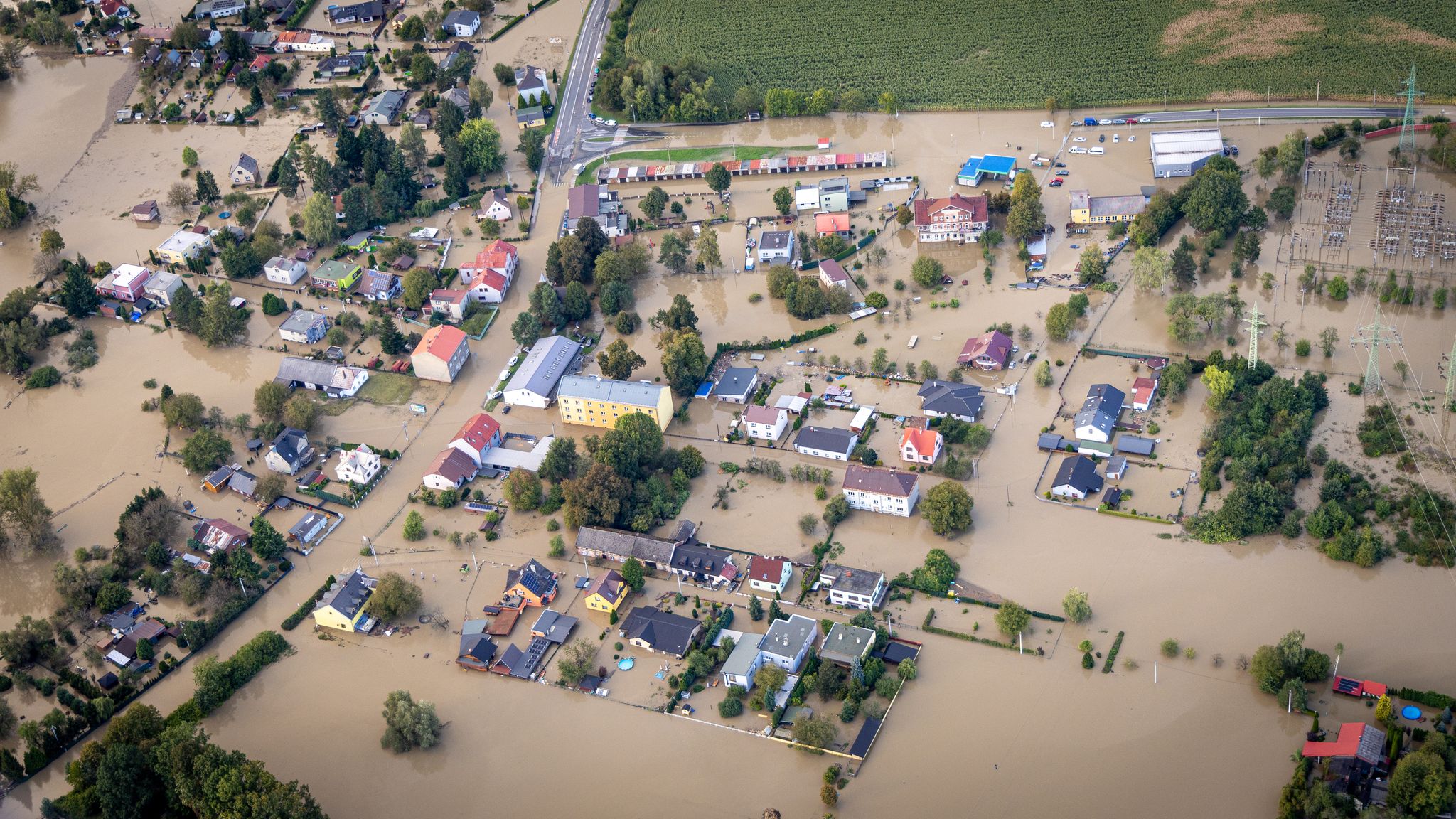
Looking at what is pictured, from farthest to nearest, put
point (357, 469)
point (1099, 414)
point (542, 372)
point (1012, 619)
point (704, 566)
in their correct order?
point (542, 372), point (357, 469), point (1099, 414), point (704, 566), point (1012, 619)

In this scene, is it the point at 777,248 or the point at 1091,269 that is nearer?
the point at 1091,269

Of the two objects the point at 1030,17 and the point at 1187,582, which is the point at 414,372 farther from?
the point at 1030,17

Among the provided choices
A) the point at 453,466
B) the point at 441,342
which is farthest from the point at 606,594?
the point at 441,342

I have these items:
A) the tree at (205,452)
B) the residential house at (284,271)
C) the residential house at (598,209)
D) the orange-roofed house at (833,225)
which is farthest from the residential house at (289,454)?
the orange-roofed house at (833,225)

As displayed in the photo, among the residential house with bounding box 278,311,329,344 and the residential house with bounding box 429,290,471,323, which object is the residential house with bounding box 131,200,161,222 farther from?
the residential house with bounding box 429,290,471,323

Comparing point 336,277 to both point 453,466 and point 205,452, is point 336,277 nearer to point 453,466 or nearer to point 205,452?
point 205,452

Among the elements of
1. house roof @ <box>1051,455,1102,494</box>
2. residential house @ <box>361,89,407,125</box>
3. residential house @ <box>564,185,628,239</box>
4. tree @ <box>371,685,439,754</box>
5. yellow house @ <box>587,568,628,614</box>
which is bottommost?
tree @ <box>371,685,439,754</box>

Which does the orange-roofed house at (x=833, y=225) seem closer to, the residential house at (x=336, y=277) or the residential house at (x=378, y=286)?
the residential house at (x=378, y=286)

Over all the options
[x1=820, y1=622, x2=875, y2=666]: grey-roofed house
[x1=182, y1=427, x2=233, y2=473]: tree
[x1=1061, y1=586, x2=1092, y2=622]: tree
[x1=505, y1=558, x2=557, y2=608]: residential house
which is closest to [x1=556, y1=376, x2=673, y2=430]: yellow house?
[x1=505, y1=558, x2=557, y2=608]: residential house
